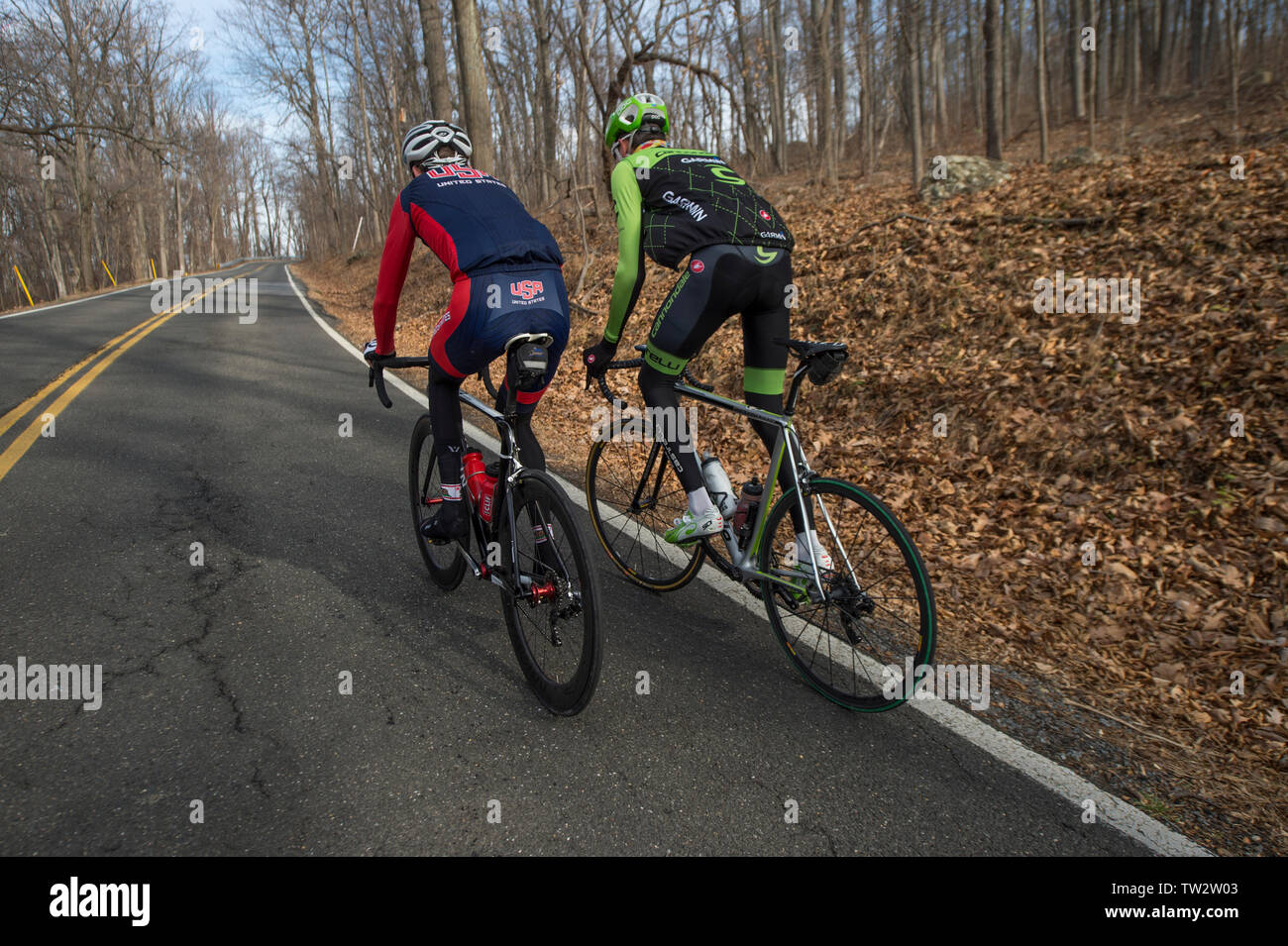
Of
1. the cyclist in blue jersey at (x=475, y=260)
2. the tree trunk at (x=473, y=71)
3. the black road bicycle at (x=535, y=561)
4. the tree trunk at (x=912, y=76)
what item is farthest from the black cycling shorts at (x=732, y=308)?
the tree trunk at (x=473, y=71)

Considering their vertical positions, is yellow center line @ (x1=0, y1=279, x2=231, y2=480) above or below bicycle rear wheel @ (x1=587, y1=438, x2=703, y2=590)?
above

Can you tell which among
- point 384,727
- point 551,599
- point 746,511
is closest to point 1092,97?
point 746,511

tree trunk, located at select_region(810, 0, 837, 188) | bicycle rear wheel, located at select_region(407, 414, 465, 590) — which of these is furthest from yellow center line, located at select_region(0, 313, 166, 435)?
tree trunk, located at select_region(810, 0, 837, 188)

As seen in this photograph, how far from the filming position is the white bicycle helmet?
10.8 feet

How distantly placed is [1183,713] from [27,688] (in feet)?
16.1

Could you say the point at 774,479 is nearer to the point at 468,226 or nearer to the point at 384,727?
the point at 468,226

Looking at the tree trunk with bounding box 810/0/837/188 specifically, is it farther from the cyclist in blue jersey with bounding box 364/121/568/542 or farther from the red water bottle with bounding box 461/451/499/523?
the red water bottle with bounding box 461/451/499/523

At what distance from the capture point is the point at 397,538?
4727 millimetres

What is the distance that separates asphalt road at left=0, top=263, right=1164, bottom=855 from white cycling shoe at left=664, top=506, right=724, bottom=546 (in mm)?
482

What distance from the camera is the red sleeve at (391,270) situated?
3.29 meters

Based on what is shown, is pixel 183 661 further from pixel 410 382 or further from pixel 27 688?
pixel 410 382

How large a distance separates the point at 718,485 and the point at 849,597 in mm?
899

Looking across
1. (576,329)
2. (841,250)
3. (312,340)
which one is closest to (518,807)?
(841,250)

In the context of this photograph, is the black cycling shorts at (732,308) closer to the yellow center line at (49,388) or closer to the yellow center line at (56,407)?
the yellow center line at (56,407)
